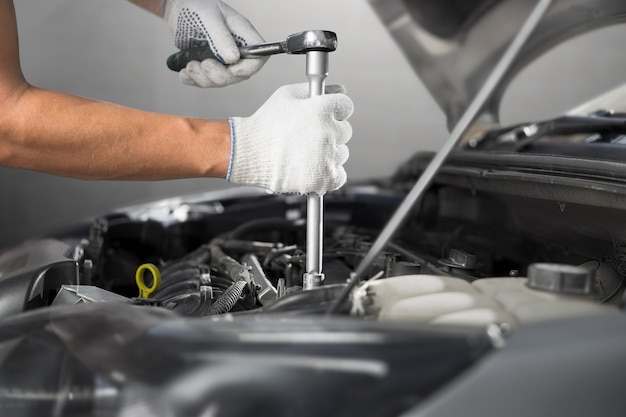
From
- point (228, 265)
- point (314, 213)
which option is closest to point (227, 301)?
point (314, 213)

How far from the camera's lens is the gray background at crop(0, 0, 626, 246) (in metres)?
4.10

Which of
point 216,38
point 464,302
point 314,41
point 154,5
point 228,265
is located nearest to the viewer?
point 464,302

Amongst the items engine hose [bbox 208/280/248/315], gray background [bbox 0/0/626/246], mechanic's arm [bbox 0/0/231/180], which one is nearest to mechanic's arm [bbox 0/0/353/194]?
mechanic's arm [bbox 0/0/231/180]

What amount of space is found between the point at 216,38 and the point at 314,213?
419mm

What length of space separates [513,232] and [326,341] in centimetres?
110

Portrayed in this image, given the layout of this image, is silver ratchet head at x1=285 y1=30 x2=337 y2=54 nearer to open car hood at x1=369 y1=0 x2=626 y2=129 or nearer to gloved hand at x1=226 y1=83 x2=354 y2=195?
gloved hand at x1=226 y1=83 x2=354 y2=195

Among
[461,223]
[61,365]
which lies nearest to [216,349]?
[61,365]

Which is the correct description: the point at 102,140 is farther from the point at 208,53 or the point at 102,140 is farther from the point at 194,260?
the point at 194,260

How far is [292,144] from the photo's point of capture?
3.52 feet

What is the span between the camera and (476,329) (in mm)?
676

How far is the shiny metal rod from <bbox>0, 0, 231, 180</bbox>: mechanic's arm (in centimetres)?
17

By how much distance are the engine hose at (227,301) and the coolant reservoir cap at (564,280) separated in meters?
0.50

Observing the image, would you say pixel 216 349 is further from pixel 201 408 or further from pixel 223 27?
pixel 223 27

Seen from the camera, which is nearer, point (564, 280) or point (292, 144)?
point (564, 280)
